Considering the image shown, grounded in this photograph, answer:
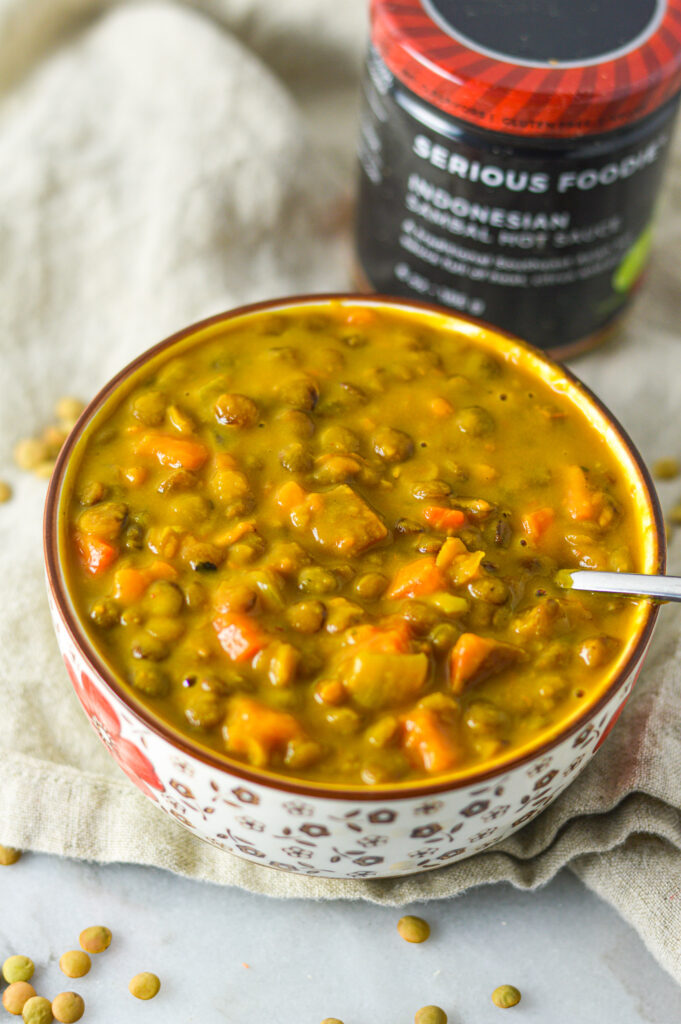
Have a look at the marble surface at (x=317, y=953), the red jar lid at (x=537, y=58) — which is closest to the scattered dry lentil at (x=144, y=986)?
the marble surface at (x=317, y=953)

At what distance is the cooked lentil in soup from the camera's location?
75.5 inches

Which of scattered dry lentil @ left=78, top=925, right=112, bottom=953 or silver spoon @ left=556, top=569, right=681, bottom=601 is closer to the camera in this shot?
silver spoon @ left=556, top=569, right=681, bottom=601

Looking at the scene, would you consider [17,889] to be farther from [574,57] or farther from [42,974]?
[574,57]

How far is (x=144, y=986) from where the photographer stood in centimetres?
222

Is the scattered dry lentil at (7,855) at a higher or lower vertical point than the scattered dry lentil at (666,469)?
lower

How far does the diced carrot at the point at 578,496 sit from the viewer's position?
2221 millimetres

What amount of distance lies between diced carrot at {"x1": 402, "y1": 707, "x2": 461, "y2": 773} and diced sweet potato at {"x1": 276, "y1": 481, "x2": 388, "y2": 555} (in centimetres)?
34

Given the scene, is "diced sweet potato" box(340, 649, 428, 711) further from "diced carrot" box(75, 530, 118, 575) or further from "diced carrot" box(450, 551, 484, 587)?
"diced carrot" box(75, 530, 118, 575)

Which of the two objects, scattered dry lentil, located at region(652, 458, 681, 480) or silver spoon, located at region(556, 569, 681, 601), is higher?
silver spoon, located at region(556, 569, 681, 601)

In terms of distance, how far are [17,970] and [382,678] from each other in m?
0.97

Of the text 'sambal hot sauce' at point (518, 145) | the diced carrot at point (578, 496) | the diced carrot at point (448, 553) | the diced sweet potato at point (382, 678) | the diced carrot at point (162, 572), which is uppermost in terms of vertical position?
the text 'sambal hot sauce' at point (518, 145)

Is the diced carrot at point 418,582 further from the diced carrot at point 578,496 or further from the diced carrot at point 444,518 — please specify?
the diced carrot at point 578,496

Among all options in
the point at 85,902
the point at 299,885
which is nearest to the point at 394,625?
the point at 299,885

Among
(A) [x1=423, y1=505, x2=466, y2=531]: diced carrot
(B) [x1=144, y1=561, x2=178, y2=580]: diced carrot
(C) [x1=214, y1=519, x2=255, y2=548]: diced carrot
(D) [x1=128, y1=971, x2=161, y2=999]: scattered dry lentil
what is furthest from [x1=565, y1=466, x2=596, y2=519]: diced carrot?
(D) [x1=128, y1=971, x2=161, y2=999]: scattered dry lentil
